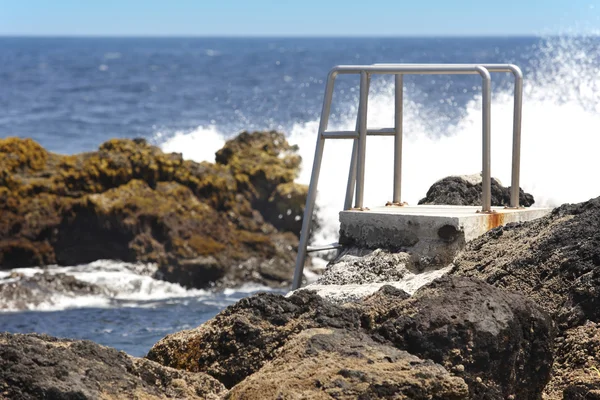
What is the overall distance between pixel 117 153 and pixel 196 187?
105 centimetres

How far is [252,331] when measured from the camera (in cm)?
309

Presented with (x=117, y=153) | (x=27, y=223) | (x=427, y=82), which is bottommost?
(x=27, y=223)

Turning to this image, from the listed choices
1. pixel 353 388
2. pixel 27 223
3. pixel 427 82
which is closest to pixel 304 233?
pixel 353 388

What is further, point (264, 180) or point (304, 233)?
point (264, 180)

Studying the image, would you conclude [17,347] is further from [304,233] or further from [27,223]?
[27,223]

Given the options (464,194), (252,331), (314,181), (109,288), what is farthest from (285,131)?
(252,331)

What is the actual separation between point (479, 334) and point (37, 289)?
868cm

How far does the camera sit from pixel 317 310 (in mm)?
3094

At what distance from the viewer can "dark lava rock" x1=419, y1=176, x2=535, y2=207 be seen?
4.88 m

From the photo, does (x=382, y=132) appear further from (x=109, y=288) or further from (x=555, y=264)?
(x=109, y=288)

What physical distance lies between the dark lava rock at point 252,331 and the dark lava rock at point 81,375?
0.41 feet

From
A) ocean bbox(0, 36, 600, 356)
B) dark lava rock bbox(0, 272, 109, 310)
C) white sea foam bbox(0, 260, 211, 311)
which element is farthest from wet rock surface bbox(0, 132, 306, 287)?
dark lava rock bbox(0, 272, 109, 310)

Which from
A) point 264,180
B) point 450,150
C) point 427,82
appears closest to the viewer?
point 264,180

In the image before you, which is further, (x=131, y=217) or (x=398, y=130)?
(x=131, y=217)
